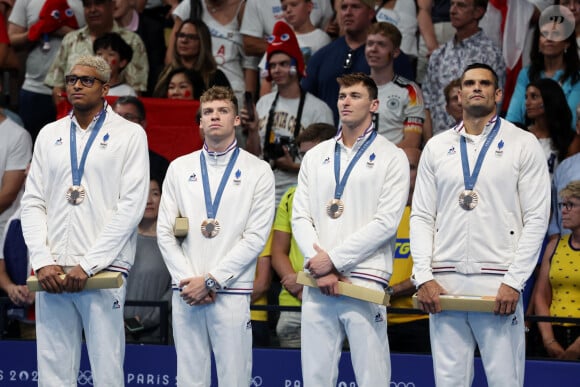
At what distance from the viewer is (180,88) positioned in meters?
10.4

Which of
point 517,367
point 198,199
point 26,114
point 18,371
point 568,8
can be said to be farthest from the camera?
point 26,114

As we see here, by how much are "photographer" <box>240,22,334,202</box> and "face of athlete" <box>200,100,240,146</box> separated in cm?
→ 209

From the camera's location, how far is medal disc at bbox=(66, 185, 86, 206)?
7.64m

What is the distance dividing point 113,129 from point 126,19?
4.27 meters

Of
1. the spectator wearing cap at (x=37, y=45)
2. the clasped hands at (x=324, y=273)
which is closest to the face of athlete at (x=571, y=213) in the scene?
the clasped hands at (x=324, y=273)

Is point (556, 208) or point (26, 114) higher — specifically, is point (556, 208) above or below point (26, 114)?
below

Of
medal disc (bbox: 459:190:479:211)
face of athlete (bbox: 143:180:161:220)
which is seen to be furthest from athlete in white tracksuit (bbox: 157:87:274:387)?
face of athlete (bbox: 143:180:161:220)

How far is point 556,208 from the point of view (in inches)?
355

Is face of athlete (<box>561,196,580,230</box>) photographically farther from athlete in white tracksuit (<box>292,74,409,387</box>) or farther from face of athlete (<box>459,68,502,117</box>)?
athlete in white tracksuit (<box>292,74,409,387</box>)

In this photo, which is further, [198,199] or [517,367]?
[198,199]

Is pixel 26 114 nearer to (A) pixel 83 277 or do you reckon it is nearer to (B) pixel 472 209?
(A) pixel 83 277

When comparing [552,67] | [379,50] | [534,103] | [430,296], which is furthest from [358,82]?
[552,67]


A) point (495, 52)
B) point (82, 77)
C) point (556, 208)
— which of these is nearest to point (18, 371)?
point (82, 77)

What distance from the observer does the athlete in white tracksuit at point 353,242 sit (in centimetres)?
732
